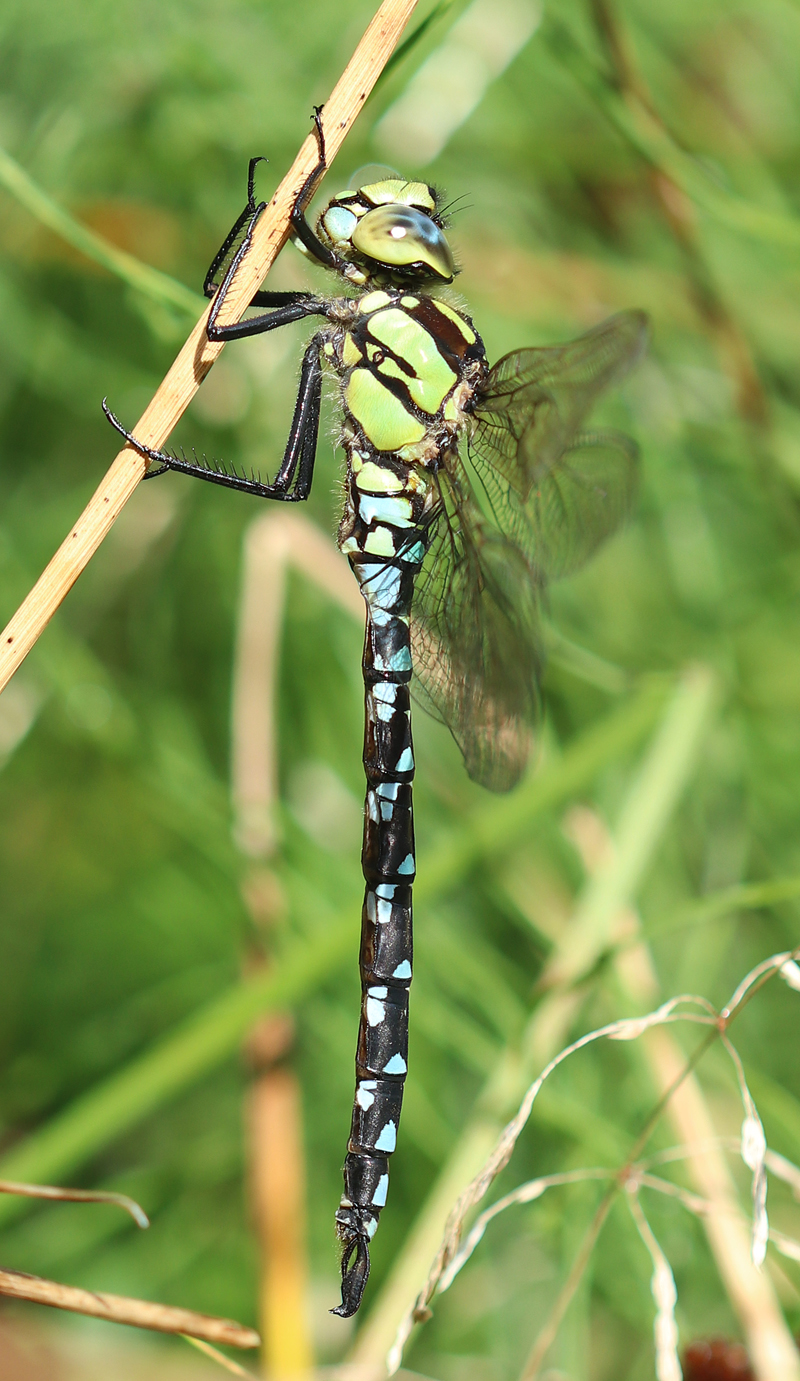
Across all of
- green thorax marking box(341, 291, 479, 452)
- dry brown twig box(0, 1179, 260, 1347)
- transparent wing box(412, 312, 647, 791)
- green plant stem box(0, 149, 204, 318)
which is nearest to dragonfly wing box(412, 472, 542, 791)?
transparent wing box(412, 312, 647, 791)

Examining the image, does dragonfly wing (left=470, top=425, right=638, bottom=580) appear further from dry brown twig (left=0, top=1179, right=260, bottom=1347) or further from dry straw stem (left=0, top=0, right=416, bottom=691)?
dry brown twig (left=0, top=1179, right=260, bottom=1347)

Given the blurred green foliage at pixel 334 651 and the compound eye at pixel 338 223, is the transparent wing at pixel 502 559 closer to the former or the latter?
the blurred green foliage at pixel 334 651

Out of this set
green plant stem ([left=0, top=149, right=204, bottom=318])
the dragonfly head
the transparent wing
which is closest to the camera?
green plant stem ([left=0, top=149, right=204, bottom=318])

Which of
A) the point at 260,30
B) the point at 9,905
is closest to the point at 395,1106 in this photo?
the point at 9,905

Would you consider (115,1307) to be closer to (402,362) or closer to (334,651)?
(402,362)

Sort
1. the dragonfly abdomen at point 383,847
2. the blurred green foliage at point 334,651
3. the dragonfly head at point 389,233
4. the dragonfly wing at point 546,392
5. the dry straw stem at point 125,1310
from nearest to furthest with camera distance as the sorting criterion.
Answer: the dry straw stem at point 125,1310 < the dragonfly abdomen at point 383,847 < the dragonfly head at point 389,233 < the dragonfly wing at point 546,392 < the blurred green foliage at point 334,651

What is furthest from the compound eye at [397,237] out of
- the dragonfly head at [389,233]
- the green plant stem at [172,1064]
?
the green plant stem at [172,1064]

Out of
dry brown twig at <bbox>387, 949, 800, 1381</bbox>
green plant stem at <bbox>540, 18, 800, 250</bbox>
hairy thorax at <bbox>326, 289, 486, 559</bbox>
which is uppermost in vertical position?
green plant stem at <bbox>540, 18, 800, 250</bbox>

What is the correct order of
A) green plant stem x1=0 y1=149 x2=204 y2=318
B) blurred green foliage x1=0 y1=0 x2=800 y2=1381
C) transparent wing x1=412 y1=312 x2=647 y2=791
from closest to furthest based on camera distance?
green plant stem x1=0 y1=149 x2=204 y2=318 < transparent wing x1=412 y1=312 x2=647 y2=791 < blurred green foliage x1=0 y1=0 x2=800 y2=1381
